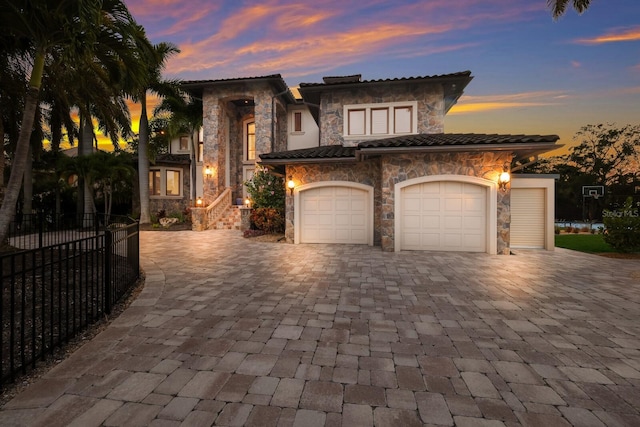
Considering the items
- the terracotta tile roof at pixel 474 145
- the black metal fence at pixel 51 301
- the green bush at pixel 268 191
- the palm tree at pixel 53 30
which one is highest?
the palm tree at pixel 53 30

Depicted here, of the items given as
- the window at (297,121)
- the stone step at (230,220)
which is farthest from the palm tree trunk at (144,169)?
the window at (297,121)

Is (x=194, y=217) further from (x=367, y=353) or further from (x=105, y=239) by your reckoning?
(x=367, y=353)

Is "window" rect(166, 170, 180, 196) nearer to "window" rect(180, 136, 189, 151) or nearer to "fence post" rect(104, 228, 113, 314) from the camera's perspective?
"window" rect(180, 136, 189, 151)

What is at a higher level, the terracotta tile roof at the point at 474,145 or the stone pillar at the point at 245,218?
the terracotta tile roof at the point at 474,145

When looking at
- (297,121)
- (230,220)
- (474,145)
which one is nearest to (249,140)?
(297,121)

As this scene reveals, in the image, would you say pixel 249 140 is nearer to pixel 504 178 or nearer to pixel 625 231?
pixel 504 178

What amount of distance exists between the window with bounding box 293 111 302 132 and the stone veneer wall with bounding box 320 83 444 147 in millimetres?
6080

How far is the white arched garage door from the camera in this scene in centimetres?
1170

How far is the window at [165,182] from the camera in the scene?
21391 millimetres

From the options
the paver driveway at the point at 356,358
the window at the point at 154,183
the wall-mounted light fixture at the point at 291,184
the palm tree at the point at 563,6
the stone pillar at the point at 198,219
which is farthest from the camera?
the window at the point at 154,183

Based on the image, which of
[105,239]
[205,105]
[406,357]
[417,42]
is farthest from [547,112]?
[105,239]

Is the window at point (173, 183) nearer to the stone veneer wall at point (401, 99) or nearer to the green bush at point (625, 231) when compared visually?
the stone veneer wall at point (401, 99)

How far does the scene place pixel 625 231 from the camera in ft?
32.6

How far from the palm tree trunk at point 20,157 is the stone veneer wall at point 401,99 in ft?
33.5
